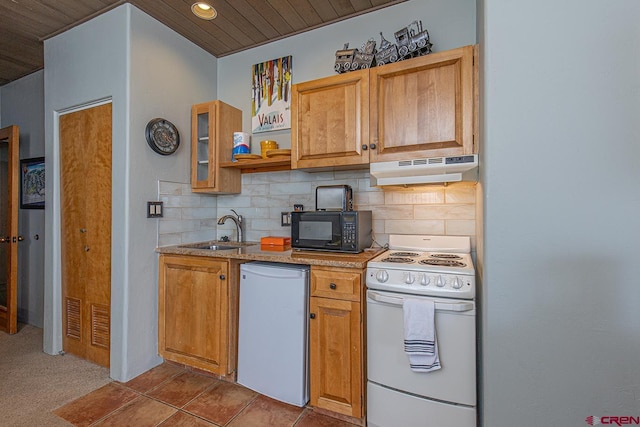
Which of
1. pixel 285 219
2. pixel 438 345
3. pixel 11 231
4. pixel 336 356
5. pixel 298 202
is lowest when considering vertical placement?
pixel 336 356

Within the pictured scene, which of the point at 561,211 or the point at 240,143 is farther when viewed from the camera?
the point at 240,143

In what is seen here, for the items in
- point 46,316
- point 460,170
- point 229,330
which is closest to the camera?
point 460,170

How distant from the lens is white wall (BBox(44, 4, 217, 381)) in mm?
2074

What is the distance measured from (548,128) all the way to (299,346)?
163 cm

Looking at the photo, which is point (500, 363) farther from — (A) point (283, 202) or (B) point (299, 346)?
(A) point (283, 202)

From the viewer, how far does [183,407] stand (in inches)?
70.1

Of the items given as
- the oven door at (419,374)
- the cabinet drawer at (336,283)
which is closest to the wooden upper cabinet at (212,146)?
the cabinet drawer at (336,283)

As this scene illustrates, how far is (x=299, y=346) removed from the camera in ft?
5.70

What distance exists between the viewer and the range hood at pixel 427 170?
1.65 meters

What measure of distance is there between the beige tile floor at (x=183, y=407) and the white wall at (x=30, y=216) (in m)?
2.04

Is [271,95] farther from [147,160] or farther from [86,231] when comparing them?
[86,231]

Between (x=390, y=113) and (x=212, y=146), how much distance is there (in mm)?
1526

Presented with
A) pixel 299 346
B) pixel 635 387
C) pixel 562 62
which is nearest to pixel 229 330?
pixel 299 346

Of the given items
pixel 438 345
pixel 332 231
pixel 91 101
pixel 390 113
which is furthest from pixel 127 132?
pixel 438 345
